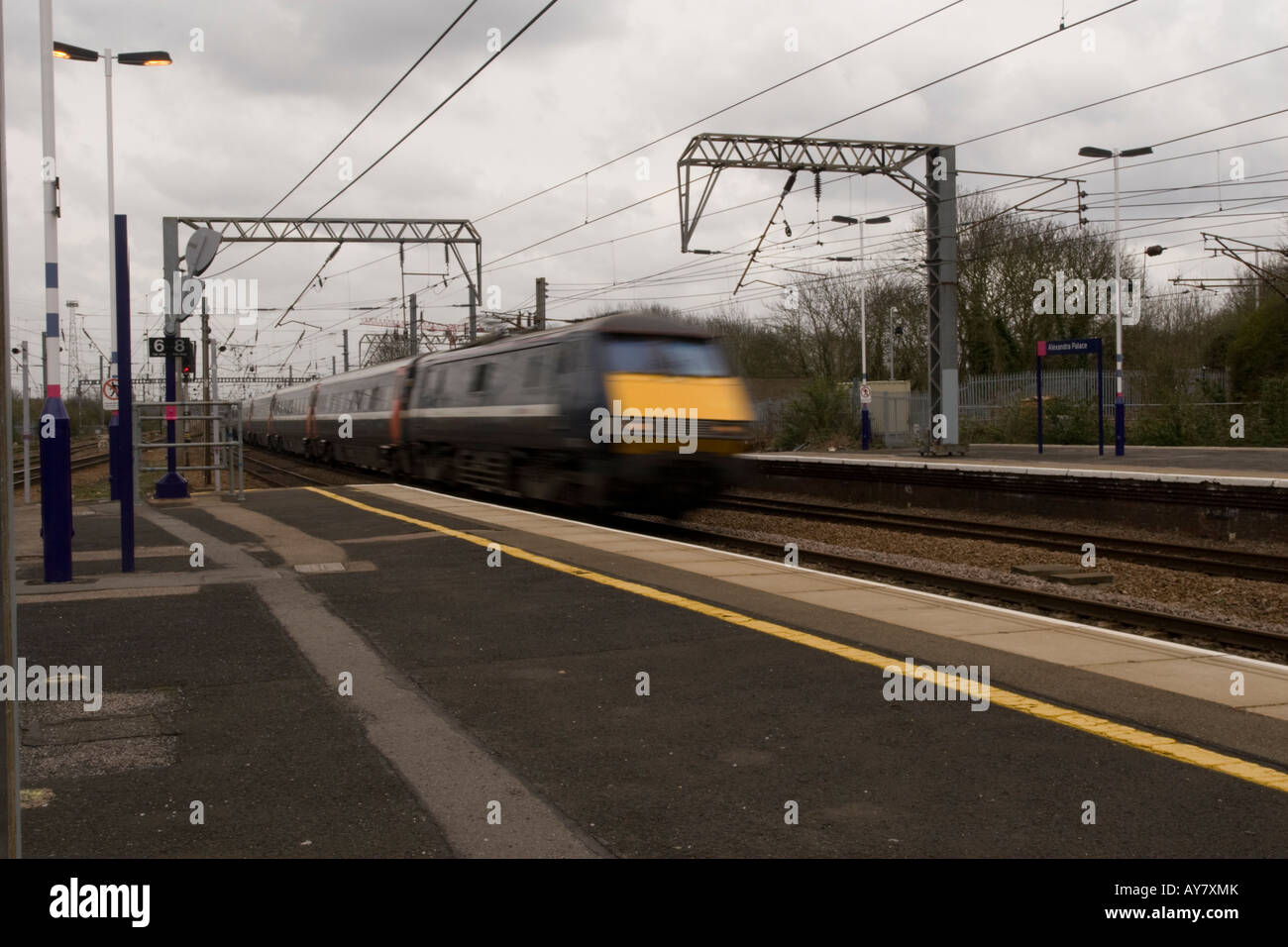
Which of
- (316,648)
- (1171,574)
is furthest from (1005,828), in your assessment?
(1171,574)

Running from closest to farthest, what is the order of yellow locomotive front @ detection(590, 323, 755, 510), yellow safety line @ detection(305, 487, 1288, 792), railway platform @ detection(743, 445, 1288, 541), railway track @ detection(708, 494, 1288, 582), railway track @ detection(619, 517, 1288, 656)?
yellow safety line @ detection(305, 487, 1288, 792), railway track @ detection(619, 517, 1288, 656), railway track @ detection(708, 494, 1288, 582), yellow locomotive front @ detection(590, 323, 755, 510), railway platform @ detection(743, 445, 1288, 541)

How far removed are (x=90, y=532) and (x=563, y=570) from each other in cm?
727

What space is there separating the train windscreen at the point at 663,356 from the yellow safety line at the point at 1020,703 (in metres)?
6.81

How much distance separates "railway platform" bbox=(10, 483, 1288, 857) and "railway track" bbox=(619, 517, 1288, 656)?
198cm

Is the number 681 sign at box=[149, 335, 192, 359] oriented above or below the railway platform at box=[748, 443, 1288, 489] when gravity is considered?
above

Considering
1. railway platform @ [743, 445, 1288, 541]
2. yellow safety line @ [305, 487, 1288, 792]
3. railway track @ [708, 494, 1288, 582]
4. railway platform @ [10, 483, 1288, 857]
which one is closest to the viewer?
railway platform @ [10, 483, 1288, 857]

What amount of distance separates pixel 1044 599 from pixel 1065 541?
16.7 feet

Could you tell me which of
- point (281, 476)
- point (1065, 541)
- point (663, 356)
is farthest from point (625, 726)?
point (281, 476)

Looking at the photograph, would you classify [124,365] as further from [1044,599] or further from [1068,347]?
[1068,347]

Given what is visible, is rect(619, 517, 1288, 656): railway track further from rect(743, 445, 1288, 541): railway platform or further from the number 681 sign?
the number 681 sign

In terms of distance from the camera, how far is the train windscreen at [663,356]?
16266 millimetres

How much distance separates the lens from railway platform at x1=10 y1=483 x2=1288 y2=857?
420 centimetres

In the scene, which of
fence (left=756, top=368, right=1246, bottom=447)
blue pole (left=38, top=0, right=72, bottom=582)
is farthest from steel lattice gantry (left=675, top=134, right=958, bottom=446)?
blue pole (left=38, top=0, right=72, bottom=582)

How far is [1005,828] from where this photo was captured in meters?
4.19
